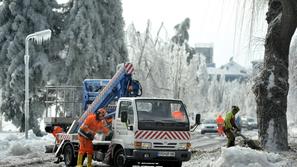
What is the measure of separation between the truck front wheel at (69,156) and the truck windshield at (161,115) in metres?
3.51

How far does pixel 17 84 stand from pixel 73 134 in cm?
2088

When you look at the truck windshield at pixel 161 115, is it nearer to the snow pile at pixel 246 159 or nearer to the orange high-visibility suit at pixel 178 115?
the orange high-visibility suit at pixel 178 115

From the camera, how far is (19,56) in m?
40.0

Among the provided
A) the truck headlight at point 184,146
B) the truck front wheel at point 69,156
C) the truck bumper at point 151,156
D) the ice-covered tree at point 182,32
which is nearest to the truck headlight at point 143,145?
the truck bumper at point 151,156

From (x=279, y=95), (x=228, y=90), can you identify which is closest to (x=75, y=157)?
(x=279, y=95)

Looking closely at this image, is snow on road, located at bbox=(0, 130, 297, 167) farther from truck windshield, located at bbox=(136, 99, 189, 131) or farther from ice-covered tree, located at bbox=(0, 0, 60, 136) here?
ice-covered tree, located at bbox=(0, 0, 60, 136)

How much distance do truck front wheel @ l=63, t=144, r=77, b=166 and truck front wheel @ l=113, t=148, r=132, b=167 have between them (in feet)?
7.06

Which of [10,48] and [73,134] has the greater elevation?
[10,48]

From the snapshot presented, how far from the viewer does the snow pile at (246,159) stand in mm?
14453

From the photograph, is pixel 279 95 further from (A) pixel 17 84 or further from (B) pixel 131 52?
(B) pixel 131 52

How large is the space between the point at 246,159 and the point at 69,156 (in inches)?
270

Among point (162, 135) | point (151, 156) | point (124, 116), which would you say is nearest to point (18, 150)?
point (124, 116)

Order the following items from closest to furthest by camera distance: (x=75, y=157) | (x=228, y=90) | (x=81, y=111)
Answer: (x=75, y=157)
(x=81, y=111)
(x=228, y=90)

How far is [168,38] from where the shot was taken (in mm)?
63812
